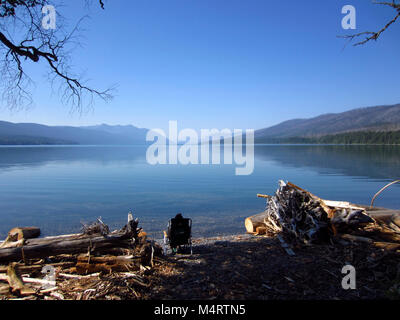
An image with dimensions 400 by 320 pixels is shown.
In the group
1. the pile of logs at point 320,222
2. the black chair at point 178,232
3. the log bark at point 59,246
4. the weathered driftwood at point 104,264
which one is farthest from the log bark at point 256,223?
the weathered driftwood at point 104,264

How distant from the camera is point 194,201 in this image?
20.5 m

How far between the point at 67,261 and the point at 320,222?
24.5 feet

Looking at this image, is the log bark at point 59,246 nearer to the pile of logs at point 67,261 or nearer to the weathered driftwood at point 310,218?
the pile of logs at point 67,261

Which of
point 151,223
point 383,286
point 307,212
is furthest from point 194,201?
point 383,286

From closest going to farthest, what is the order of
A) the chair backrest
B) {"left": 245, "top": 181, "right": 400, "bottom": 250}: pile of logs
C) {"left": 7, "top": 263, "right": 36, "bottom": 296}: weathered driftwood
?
{"left": 7, "top": 263, "right": 36, "bottom": 296}: weathered driftwood
the chair backrest
{"left": 245, "top": 181, "right": 400, "bottom": 250}: pile of logs

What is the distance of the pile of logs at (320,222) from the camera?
26.3 feet

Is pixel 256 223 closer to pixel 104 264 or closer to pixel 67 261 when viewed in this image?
pixel 104 264

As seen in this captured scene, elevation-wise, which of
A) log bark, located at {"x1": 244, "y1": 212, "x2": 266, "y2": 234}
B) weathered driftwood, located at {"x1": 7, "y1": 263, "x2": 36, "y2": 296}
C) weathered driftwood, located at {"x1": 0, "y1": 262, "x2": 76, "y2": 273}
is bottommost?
log bark, located at {"x1": 244, "y1": 212, "x2": 266, "y2": 234}

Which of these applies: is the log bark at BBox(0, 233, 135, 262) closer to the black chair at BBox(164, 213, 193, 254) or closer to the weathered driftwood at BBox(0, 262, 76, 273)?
the weathered driftwood at BBox(0, 262, 76, 273)

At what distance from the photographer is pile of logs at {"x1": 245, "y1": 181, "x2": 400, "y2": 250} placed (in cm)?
803

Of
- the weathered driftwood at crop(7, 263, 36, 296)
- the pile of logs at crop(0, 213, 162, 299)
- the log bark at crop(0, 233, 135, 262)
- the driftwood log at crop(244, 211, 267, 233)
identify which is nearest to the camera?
the weathered driftwood at crop(7, 263, 36, 296)

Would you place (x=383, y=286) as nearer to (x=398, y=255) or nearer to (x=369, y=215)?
(x=398, y=255)

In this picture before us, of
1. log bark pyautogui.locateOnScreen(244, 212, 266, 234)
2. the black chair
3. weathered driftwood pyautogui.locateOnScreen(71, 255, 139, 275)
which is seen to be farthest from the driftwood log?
weathered driftwood pyautogui.locateOnScreen(71, 255, 139, 275)
